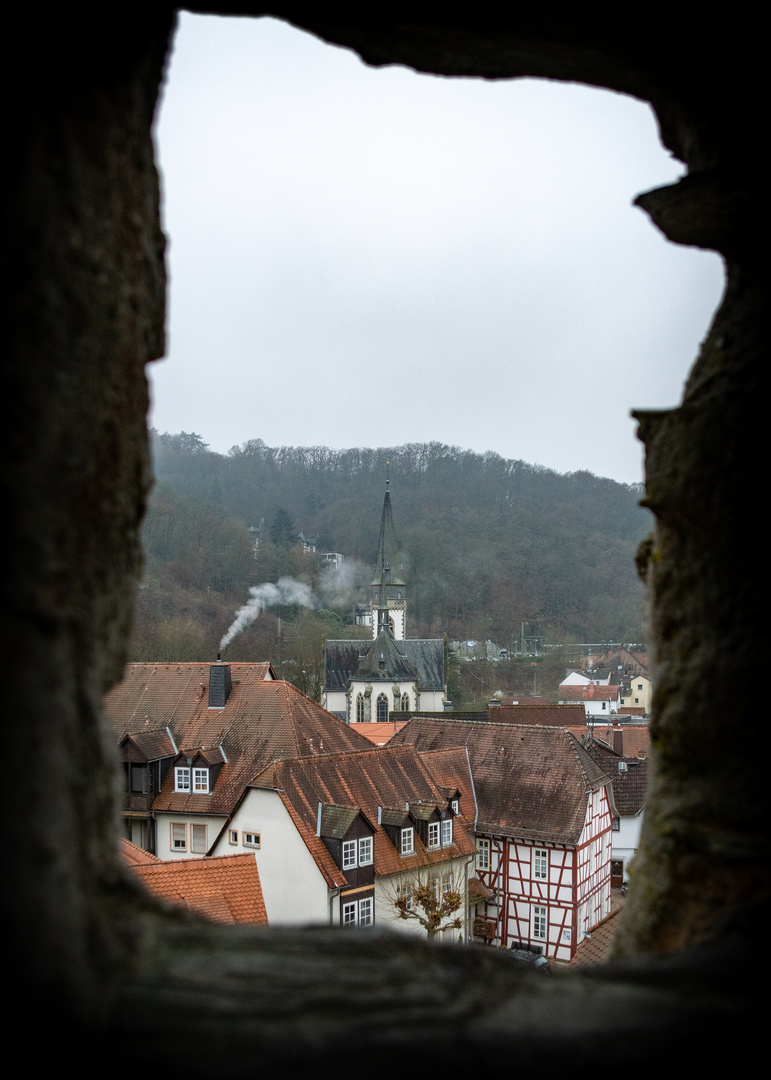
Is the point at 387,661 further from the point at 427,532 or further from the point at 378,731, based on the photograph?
the point at 427,532

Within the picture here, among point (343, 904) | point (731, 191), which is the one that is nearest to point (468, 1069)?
point (731, 191)

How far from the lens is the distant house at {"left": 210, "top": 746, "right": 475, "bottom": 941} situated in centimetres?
1648

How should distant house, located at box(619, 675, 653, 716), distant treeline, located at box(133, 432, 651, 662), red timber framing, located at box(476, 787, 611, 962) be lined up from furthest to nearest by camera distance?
distant treeline, located at box(133, 432, 651, 662), distant house, located at box(619, 675, 653, 716), red timber framing, located at box(476, 787, 611, 962)

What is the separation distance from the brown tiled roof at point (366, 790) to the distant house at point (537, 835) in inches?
39.7

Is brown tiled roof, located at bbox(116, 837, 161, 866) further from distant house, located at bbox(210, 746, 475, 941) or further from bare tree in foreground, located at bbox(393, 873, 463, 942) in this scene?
bare tree in foreground, located at bbox(393, 873, 463, 942)

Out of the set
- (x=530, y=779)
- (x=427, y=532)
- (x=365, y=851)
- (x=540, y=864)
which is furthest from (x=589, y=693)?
(x=365, y=851)

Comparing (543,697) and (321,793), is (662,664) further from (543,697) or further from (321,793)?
(543,697)

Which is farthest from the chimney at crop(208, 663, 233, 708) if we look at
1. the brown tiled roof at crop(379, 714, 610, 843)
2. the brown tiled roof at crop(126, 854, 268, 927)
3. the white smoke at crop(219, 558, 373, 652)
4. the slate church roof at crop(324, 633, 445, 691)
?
the white smoke at crop(219, 558, 373, 652)

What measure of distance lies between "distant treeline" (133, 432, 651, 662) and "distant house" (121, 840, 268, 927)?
168ft

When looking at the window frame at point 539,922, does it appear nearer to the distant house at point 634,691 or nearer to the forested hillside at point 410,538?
the forested hillside at point 410,538

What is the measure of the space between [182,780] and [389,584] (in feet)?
186

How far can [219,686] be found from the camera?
24.1m

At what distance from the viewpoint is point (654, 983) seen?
2.22 metres

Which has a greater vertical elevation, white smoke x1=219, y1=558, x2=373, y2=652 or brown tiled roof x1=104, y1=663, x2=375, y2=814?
white smoke x1=219, y1=558, x2=373, y2=652
